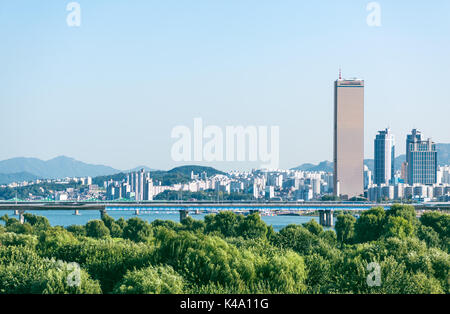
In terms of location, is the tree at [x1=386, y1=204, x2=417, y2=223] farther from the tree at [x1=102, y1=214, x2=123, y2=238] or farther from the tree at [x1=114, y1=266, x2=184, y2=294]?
the tree at [x1=114, y1=266, x2=184, y2=294]

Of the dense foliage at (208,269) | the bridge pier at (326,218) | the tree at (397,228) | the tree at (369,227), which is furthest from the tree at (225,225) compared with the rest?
the bridge pier at (326,218)

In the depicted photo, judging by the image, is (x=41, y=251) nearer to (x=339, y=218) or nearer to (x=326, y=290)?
(x=326, y=290)

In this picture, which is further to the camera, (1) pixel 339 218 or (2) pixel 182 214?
(2) pixel 182 214

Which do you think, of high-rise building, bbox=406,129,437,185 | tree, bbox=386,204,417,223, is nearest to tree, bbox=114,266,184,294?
tree, bbox=386,204,417,223

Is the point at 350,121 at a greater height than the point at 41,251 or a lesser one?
greater
